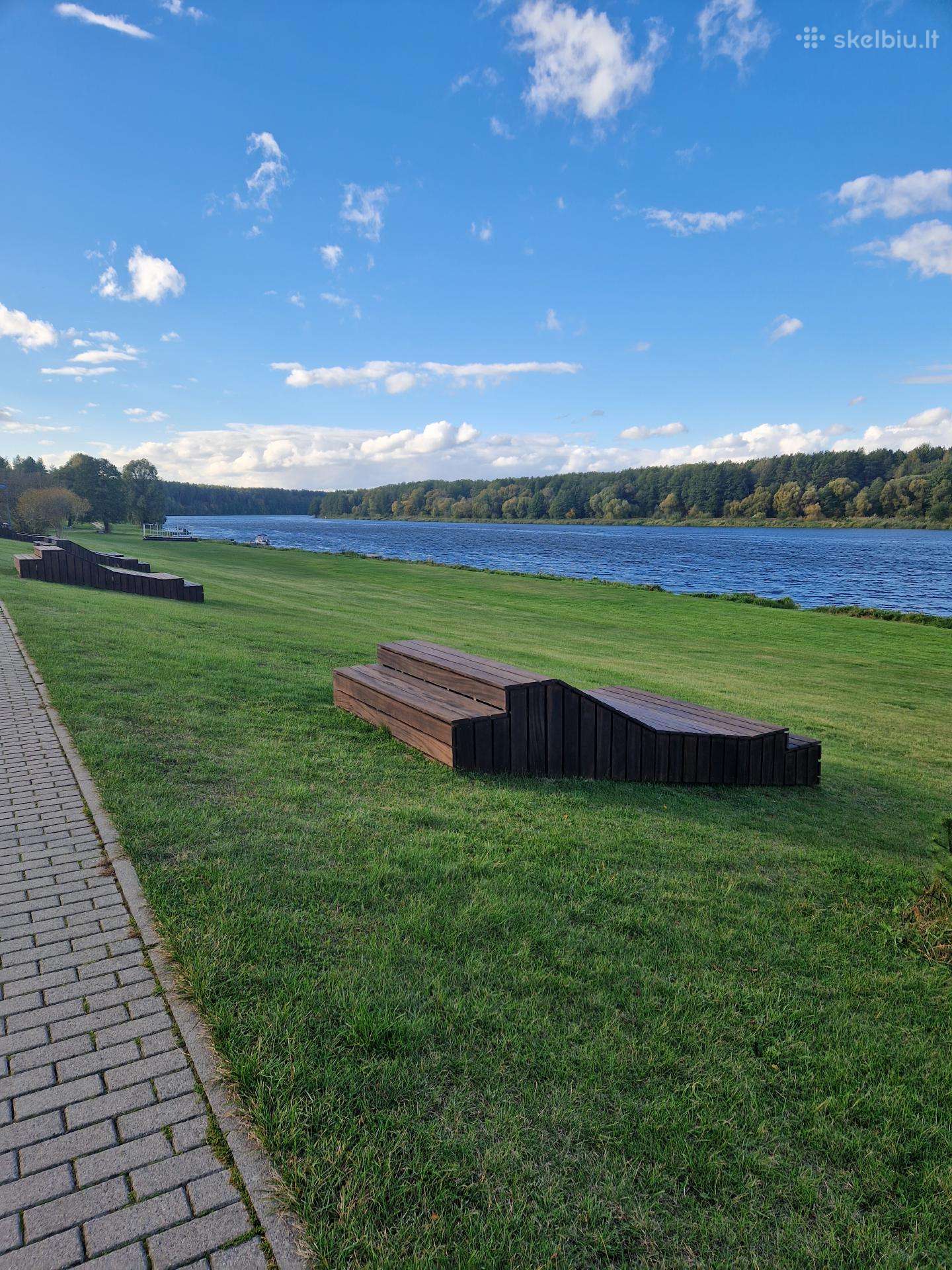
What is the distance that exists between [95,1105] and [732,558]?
77268mm

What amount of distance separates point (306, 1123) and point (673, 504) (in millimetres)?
161386

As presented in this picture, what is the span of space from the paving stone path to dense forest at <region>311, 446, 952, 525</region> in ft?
444

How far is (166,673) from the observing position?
8602 mm

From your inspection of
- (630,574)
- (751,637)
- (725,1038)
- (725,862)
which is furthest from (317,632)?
(630,574)

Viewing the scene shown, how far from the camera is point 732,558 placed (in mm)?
73250

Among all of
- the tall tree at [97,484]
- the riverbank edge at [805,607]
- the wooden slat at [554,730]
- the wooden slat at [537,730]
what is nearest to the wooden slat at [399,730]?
the wooden slat at [537,730]

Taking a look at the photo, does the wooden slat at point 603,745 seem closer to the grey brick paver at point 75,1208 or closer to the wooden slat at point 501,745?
the wooden slat at point 501,745

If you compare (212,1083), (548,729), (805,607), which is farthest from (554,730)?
(805,607)

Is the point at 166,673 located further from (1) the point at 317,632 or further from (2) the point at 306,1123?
(2) the point at 306,1123

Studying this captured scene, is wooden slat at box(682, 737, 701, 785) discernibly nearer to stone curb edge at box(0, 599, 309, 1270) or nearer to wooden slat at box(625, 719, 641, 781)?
wooden slat at box(625, 719, 641, 781)

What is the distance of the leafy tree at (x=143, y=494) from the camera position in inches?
3102

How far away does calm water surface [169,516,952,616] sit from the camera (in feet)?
148

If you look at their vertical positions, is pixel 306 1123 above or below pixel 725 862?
above

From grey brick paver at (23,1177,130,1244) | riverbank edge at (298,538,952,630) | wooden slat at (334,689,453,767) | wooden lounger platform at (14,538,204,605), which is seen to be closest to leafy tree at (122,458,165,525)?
riverbank edge at (298,538,952,630)
